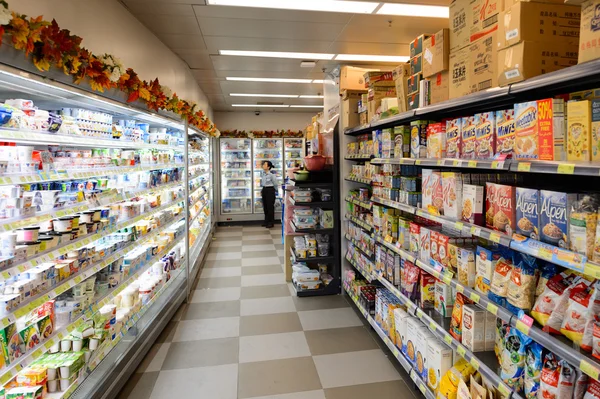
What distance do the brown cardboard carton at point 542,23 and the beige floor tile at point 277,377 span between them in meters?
2.72

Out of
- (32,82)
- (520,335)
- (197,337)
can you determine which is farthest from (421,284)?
(32,82)

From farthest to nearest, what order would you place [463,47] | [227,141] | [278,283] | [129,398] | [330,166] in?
[227,141] < [278,283] < [330,166] < [129,398] < [463,47]

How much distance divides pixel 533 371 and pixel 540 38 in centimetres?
155

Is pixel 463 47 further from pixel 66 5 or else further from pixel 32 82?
pixel 66 5

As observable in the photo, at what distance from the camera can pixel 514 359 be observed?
1.88 meters

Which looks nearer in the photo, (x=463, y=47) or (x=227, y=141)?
(x=463, y=47)

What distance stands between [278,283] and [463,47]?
164 inches

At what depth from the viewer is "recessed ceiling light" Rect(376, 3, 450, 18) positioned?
3.92 metres

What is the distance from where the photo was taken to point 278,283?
5586mm

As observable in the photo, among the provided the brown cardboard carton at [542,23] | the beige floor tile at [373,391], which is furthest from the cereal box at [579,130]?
the beige floor tile at [373,391]

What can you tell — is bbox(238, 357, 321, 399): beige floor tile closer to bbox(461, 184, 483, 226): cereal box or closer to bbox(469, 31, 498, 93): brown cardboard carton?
bbox(461, 184, 483, 226): cereal box

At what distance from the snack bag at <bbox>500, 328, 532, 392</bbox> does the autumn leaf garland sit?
2.72 m

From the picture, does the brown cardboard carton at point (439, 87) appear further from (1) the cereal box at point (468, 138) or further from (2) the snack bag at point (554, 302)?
(2) the snack bag at point (554, 302)

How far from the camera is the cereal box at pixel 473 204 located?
216 centimetres
